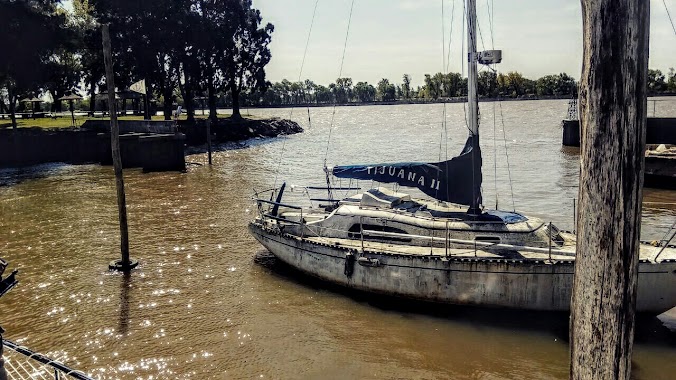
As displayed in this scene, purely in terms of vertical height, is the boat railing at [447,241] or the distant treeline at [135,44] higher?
the distant treeline at [135,44]

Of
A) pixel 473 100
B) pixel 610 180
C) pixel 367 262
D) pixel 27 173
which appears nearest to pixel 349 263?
pixel 367 262

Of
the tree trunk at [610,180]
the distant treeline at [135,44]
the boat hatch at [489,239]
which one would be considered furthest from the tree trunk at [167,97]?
the tree trunk at [610,180]

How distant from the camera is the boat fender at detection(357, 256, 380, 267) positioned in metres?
15.1

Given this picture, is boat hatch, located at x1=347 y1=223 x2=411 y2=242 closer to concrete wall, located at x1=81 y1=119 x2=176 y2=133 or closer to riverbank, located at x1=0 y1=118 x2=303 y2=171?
riverbank, located at x1=0 y1=118 x2=303 y2=171

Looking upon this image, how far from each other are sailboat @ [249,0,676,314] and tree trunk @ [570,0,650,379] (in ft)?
31.4

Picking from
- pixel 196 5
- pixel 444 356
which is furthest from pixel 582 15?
pixel 196 5

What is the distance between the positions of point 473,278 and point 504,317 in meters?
1.27

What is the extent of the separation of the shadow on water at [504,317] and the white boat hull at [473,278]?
10.4 inches

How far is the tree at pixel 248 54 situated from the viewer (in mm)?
75188

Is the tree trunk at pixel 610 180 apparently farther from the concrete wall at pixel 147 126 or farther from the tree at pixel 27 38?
the tree at pixel 27 38

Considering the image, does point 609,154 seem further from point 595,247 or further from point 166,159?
point 166,159

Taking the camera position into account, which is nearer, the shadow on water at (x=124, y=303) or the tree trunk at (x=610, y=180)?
the tree trunk at (x=610, y=180)

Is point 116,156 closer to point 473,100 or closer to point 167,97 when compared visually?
point 473,100

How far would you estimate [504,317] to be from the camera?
46.1ft
